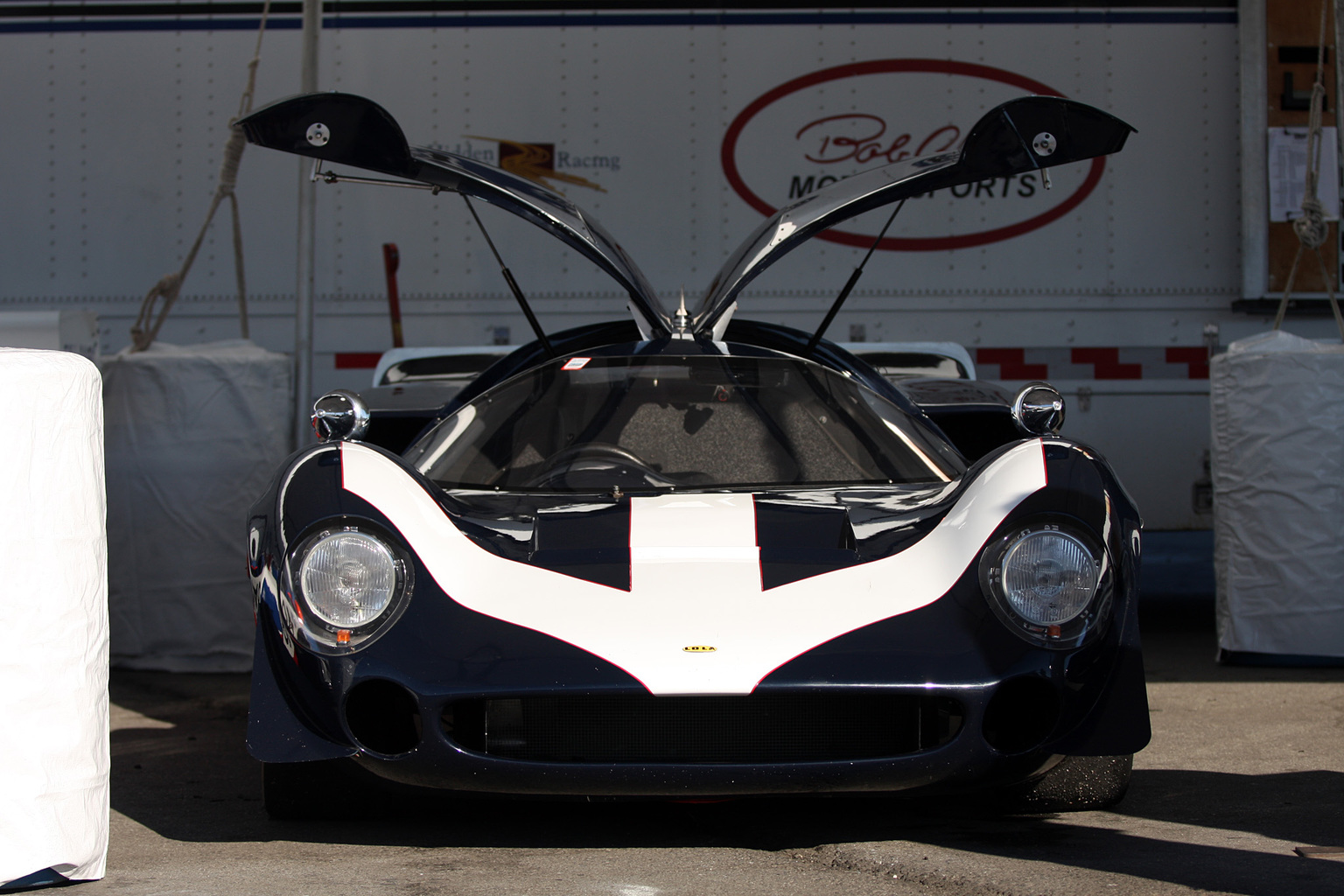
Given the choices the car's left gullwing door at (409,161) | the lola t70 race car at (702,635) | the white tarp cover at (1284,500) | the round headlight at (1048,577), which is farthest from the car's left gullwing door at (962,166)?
the white tarp cover at (1284,500)

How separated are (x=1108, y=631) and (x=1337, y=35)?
3.36 metres

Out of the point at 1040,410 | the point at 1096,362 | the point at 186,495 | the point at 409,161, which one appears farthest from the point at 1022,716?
the point at 1096,362

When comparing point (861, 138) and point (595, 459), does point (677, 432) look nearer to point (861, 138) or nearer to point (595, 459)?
point (595, 459)

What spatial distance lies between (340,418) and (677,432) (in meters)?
0.81

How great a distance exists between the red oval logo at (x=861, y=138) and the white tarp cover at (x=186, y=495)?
2.42 meters

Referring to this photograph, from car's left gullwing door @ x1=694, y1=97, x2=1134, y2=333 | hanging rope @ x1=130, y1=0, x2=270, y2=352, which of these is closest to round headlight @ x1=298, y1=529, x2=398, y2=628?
car's left gullwing door @ x1=694, y1=97, x2=1134, y2=333

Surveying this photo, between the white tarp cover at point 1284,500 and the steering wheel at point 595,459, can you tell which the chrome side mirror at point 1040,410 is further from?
the white tarp cover at point 1284,500

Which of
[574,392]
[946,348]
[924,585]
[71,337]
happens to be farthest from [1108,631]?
[71,337]

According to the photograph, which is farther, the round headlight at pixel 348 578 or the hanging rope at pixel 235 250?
the hanging rope at pixel 235 250

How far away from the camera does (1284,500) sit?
4.79 metres

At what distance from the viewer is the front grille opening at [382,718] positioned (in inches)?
93.8

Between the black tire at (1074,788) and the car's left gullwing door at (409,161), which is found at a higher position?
the car's left gullwing door at (409,161)

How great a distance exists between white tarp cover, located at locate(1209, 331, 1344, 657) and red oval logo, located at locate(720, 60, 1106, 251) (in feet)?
4.93

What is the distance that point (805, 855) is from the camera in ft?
8.02
